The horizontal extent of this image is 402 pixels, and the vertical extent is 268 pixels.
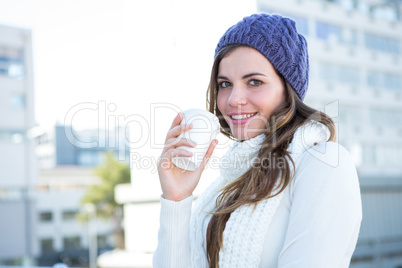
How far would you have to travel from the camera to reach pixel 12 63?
16781mm

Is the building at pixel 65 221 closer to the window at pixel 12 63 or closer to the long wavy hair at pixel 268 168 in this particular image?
the window at pixel 12 63

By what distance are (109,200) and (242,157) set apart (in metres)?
20.4

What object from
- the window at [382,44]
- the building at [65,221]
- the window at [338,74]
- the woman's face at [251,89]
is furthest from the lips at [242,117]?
the building at [65,221]

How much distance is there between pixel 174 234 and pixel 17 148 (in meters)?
A: 17.3

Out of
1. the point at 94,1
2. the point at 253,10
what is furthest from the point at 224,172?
the point at 94,1

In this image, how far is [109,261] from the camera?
269 centimetres

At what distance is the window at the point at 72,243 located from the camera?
25.7 metres

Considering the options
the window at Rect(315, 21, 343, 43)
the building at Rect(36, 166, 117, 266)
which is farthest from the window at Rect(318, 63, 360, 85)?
the building at Rect(36, 166, 117, 266)

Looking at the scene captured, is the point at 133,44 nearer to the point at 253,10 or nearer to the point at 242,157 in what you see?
the point at 253,10

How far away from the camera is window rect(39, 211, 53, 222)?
84.8 feet

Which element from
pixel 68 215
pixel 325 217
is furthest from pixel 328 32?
pixel 68 215

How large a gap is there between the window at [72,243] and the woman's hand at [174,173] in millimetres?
26718

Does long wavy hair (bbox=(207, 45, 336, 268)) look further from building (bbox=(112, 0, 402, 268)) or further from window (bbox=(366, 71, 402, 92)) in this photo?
window (bbox=(366, 71, 402, 92))

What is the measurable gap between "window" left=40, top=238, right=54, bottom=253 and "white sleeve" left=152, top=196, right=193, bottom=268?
26241 millimetres
